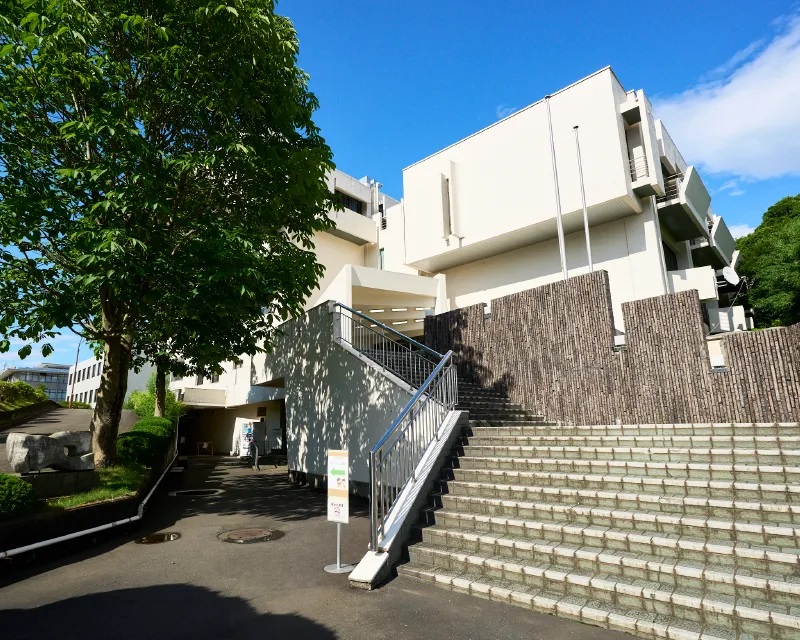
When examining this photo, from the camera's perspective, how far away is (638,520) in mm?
4910

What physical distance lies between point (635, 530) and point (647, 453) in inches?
56.4

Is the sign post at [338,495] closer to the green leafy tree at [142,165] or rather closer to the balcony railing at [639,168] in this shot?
the green leafy tree at [142,165]

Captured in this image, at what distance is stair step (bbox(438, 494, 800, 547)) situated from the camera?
4.32 m

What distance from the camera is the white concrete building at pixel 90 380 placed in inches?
1625

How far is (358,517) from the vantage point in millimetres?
8445

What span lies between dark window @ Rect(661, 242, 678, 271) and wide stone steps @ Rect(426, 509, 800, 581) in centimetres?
1826

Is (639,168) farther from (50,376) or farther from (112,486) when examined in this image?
(50,376)

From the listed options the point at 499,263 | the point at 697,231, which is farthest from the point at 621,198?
the point at 697,231

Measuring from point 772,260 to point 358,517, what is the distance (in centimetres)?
2688

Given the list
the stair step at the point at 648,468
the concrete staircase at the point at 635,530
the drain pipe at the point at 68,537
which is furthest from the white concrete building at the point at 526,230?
the concrete staircase at the point at 635,530

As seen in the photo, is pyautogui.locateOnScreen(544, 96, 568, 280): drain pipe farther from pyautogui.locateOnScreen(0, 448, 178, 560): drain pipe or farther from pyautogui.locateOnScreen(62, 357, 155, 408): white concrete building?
pyautogui.locateOnScreen(62, 357, 155, 408): white concrete building

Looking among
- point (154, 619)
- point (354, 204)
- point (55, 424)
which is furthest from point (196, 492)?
point (354, 204)

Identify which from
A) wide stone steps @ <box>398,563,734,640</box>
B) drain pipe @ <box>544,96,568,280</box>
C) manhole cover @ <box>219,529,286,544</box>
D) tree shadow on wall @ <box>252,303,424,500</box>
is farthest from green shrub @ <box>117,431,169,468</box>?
drain pipe @ <box>544,96,568,280</box>

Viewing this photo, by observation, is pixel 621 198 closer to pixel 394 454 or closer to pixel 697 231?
pixel 697 231
